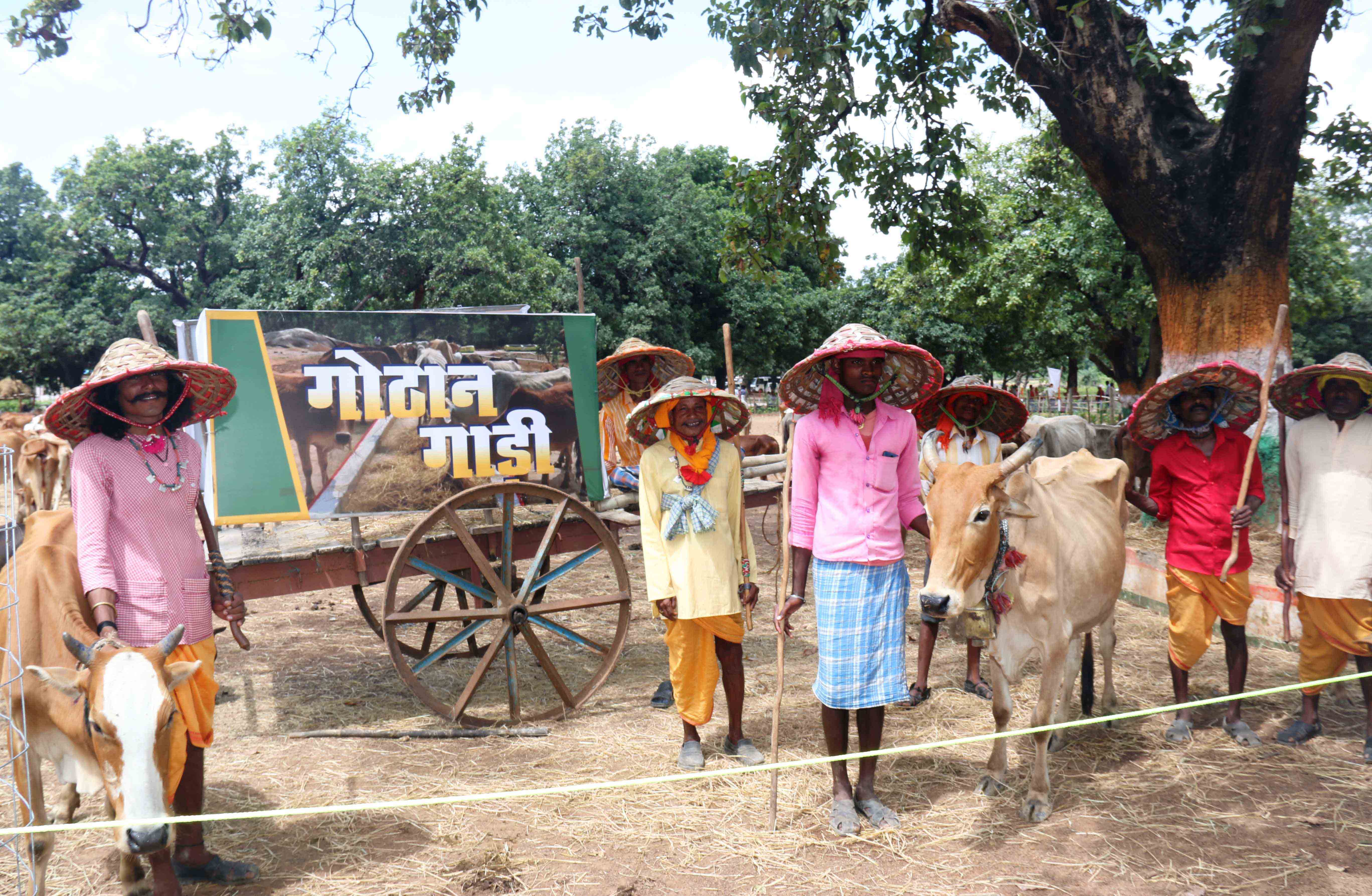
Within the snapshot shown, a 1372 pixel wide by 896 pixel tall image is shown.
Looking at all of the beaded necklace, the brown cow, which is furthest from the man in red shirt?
the brown cow

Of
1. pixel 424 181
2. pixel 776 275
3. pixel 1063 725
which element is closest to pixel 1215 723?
pixel 1063 725

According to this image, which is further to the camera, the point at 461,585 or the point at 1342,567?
the point at 461,585

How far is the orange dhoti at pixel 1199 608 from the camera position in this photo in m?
4.62

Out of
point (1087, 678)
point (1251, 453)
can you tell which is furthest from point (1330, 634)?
point (1087, 678)

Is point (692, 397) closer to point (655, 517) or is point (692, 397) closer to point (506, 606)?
point (655, 517)

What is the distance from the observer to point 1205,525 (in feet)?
15.2

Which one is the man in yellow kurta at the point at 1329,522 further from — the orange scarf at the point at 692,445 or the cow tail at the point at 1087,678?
the orange scarf at the point at 692,445

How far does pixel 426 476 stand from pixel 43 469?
7626mm

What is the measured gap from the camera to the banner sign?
478 centimetres

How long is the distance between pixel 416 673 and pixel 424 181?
18501 mm

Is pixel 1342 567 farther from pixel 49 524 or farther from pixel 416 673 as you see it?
pixel 49 524

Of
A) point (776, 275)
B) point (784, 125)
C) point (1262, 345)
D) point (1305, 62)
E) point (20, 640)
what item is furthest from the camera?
point (776, 275)

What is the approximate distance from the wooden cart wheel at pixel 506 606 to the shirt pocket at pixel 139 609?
1.53 meters

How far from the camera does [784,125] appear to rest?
25.9ft
